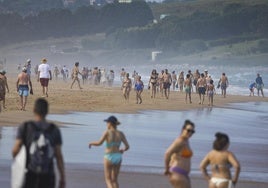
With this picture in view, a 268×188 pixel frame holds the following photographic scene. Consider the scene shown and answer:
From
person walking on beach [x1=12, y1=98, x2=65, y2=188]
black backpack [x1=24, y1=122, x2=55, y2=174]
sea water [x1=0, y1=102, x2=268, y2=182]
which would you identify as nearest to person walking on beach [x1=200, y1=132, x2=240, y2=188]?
person walking on beach [x1=12, y1=98, x2=65, y2=188]

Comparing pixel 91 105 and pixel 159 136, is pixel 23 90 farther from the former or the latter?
pixel 91 105

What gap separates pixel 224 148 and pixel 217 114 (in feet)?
75.2

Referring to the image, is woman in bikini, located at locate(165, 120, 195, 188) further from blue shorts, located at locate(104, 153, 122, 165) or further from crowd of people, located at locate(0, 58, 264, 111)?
crowd of people, located at locate(0, 58, 264, 111)

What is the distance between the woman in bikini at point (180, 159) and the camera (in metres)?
10.9

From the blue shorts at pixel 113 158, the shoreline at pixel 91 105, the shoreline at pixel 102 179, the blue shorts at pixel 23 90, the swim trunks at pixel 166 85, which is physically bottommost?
the shoreline at pixel 102 179

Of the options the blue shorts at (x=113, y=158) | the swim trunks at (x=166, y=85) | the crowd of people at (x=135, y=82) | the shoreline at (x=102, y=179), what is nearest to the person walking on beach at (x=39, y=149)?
the blue shorts at (x=113, y=158)

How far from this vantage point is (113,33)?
190m

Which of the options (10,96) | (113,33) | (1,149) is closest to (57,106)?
(10,96)

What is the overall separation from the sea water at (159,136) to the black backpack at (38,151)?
6.79 m

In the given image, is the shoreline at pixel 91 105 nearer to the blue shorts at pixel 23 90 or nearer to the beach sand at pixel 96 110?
the beach sand at pixel 96 110

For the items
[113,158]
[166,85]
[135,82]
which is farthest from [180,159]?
[135,82]

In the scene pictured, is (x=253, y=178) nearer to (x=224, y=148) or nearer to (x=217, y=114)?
(x=224, y=148)

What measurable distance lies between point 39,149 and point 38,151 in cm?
2

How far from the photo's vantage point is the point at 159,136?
22359 mm
